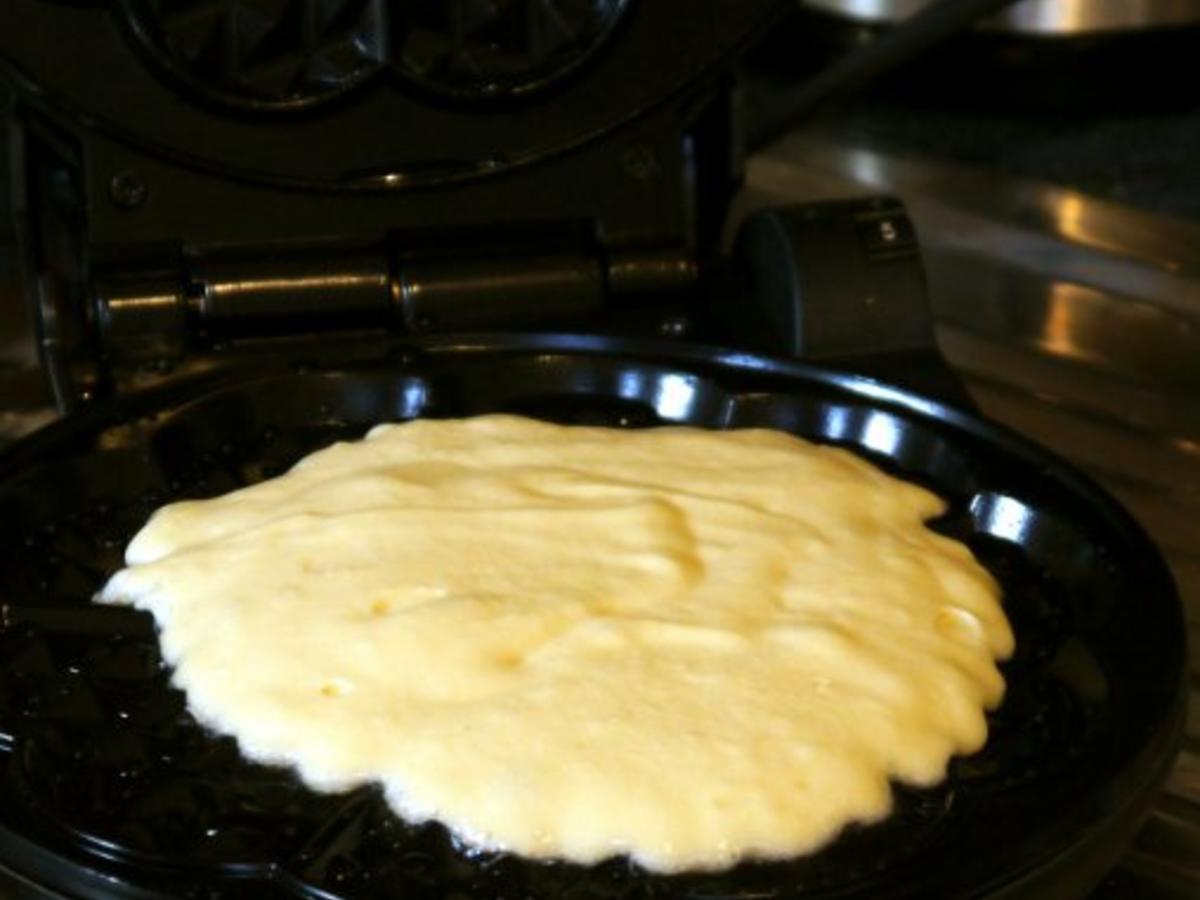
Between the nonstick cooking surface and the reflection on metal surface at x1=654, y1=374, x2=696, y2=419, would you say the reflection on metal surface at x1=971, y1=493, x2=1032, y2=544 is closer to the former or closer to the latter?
the nonstick cooking surface

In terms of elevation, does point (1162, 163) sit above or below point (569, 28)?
below

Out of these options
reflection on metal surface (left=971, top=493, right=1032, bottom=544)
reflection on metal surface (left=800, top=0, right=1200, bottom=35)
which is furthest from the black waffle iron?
reflection on metal surface (left=800, top=0, right=1200, bottom=35)

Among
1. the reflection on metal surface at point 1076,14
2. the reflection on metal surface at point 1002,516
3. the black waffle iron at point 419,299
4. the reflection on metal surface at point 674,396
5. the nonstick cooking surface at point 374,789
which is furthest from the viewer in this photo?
the reflection on metal surface at point 1076,14

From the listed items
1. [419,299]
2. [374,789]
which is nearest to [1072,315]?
[419,299]

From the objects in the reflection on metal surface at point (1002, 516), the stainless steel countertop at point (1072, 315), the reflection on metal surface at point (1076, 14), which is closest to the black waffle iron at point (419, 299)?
the reflection on metal surface at point (1002, 516)

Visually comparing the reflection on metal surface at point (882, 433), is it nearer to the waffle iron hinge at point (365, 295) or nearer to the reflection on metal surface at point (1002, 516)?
the reflection on metal surface at point (1002, 516)

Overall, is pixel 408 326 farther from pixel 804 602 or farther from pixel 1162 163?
pixel 1162 163

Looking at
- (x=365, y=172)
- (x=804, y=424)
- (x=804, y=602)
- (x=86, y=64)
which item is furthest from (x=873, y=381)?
(x=86, y=64)
